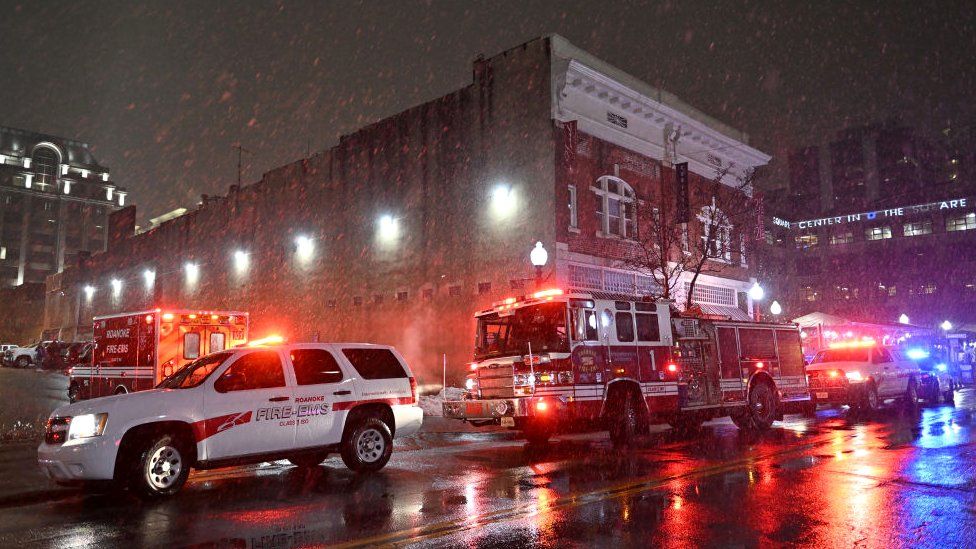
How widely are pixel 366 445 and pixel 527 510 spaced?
370cm

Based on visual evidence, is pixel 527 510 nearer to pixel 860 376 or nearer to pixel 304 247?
pixel 860 376

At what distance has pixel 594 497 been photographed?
7930mm

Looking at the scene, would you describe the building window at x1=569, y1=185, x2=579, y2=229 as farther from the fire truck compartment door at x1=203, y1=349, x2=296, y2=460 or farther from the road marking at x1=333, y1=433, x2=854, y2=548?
the fire truck compartment door at x1=203, y1=349, x2=296, y2=460

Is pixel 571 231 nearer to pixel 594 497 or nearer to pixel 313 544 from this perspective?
pixel 594 497

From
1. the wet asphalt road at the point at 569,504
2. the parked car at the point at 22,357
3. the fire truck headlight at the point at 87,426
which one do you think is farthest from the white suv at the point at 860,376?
the parked car at the point at 22,357

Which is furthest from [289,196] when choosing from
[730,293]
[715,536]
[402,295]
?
[715,536]

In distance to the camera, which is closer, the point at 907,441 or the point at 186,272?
the point at 907,441

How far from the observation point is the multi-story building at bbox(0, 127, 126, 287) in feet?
434

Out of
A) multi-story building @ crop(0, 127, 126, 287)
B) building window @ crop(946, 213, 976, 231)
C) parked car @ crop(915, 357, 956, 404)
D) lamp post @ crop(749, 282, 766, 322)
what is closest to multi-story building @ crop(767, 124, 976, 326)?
building window @ crop(946, 213, 976, 231)

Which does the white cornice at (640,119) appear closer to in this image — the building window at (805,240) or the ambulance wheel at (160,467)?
the ambulance wheel at (160,467)

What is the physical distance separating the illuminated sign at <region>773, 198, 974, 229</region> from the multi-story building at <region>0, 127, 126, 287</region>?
12528cm

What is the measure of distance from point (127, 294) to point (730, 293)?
141 feet

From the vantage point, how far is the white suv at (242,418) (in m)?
8.20

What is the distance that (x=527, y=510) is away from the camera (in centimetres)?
731
